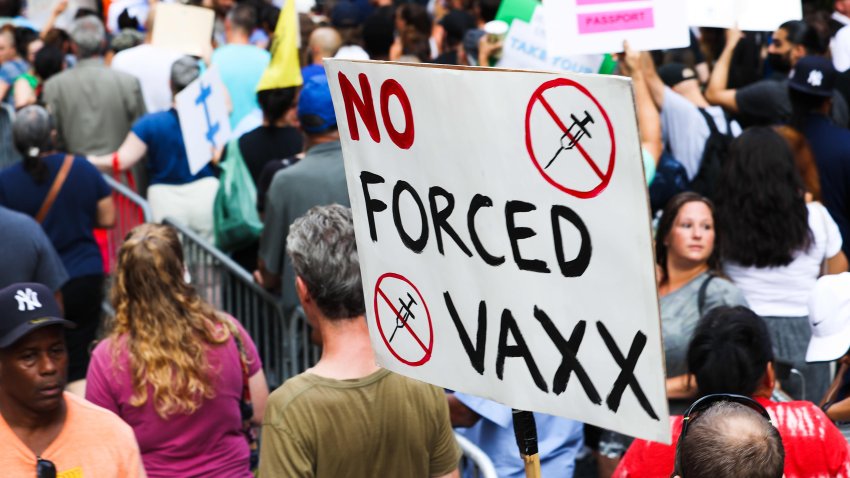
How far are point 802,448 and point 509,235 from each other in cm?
139

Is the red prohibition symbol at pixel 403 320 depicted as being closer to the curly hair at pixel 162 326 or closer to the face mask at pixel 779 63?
the curly hair at pixel 162 326

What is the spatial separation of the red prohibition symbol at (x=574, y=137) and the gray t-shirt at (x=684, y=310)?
2581mm

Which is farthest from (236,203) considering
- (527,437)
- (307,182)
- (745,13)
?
(527,437)

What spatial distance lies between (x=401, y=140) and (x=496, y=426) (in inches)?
83.3

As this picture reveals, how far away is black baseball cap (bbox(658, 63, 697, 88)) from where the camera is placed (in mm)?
8102

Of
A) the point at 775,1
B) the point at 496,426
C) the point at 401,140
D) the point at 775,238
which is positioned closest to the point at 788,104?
the point at 775,1

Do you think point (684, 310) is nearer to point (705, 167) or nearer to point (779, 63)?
point (705, 167)

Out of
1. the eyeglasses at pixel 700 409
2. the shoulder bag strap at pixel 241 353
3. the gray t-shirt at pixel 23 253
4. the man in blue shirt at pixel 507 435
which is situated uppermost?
the gray t-shirt at pixel 23 253

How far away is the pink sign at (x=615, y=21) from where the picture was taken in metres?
6.56

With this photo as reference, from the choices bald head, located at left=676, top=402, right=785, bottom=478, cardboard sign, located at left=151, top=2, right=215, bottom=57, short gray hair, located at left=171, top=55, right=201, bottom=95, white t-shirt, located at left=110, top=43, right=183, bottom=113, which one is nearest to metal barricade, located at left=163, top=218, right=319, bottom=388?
short gray hair, located at left=171, top=55, right=201, bottom=95

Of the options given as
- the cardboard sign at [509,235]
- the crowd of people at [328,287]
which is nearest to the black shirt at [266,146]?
the crowd of people at [328,287]

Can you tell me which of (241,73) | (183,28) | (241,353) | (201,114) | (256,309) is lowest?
(256,309)

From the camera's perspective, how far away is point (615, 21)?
660cm

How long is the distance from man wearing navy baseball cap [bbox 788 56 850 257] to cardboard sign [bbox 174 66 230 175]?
337 centimetres
